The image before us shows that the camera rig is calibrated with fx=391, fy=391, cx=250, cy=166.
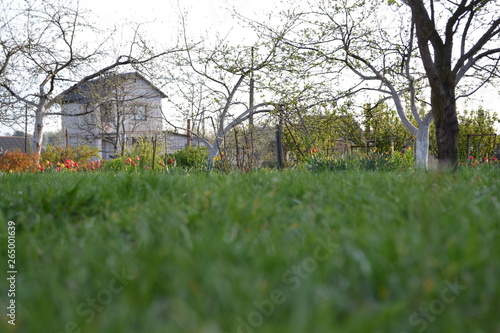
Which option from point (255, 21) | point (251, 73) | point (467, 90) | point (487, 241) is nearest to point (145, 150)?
point (251, 73)

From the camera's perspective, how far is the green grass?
3.91 feet

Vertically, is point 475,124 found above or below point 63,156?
above

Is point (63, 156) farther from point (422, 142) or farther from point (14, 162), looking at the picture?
point (422, 142)

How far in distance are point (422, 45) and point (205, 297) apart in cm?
598

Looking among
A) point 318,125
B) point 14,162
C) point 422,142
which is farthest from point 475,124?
point 14,162

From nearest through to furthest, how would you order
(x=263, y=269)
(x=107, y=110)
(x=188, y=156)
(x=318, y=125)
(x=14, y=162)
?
(x=263, y=269), (x=14, y=162), (x=318, y=125), (x=188, y=156), (x=107, y=110)

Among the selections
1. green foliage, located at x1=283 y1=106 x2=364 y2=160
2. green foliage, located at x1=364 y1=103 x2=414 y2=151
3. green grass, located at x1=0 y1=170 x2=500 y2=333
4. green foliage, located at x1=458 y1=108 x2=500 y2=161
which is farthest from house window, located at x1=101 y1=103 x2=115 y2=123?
green grass, located at x1=0 y1=170 x2=500 y2=333

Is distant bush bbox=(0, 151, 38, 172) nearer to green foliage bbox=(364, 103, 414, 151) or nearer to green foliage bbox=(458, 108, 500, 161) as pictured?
green foliage bbox=(364, 103, 414, 151)

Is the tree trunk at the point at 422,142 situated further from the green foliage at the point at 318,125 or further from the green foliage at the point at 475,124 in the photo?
the green foliage at the point at 475,124

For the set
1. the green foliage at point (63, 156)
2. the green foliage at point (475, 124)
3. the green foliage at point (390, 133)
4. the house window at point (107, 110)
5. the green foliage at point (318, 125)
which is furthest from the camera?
the house window at point (107, 110)

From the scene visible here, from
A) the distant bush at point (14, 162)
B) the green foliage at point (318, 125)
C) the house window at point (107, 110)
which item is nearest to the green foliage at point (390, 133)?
the green foliage at point (318, 125)

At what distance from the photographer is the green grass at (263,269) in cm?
119

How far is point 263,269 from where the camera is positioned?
4.97ft

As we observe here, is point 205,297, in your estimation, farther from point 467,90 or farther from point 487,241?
point 467,90
